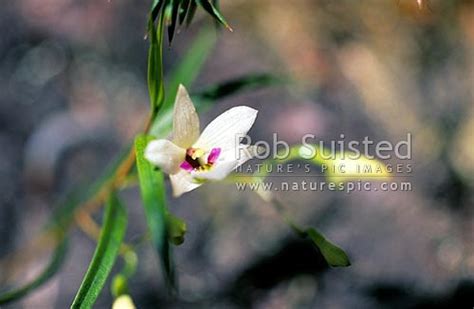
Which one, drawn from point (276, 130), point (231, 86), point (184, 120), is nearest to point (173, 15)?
point (184, 120)

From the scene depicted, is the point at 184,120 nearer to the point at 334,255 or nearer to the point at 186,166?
the point at 186,166

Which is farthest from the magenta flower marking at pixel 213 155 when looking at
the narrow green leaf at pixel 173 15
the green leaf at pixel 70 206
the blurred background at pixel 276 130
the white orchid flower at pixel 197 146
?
the blurred background at pixel 276 130

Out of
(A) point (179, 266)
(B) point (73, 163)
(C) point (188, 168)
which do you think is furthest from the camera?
(B) point (73, 163)

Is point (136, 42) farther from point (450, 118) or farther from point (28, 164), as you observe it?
point (450, 118)

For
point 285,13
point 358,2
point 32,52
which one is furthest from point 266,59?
point 32,52

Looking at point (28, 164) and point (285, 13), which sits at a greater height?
point (285, 13)

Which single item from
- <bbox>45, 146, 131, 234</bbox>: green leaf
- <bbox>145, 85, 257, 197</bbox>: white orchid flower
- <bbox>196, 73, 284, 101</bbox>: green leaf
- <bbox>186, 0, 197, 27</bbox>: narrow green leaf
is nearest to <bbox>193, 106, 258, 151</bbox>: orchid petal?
<bbox>145, 85, 257, 197</bbox>: white orchid flower
